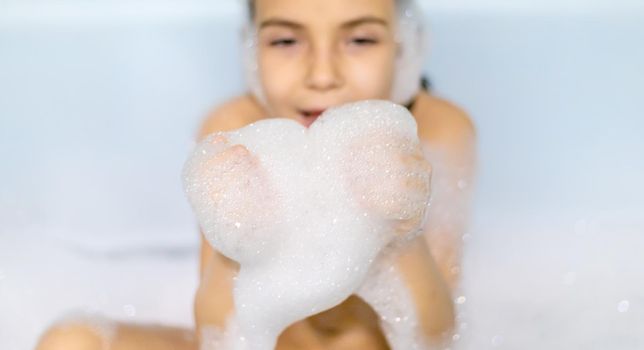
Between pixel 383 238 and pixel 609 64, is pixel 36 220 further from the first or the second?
pixel 609 64

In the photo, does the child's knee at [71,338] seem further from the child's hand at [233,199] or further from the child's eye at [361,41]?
the child's eye at [361,41]

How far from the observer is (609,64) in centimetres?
157

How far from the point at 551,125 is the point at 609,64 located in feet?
0.49

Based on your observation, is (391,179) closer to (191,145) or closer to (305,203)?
(305,203)

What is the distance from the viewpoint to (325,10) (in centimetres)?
97

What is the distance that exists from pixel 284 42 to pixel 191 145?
568mm

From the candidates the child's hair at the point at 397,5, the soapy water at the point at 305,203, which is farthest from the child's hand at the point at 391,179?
the child's hair at the point at 397,5

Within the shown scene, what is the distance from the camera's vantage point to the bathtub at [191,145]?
1.39m

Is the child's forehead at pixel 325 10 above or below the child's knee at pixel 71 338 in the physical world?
above

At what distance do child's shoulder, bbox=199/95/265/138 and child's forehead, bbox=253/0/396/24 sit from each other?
0.19 m

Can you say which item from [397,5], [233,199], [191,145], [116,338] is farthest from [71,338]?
[191,145]

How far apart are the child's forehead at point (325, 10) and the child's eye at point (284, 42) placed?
26mm

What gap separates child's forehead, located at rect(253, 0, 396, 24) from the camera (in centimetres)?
97

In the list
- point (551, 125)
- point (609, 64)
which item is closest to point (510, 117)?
point (551, 125)
